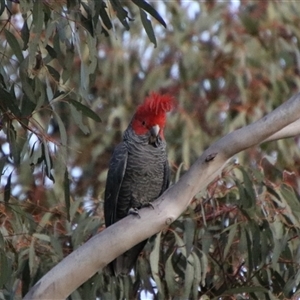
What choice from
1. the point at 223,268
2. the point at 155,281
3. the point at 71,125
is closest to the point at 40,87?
the point at 155,281

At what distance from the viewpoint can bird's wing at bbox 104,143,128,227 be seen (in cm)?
348

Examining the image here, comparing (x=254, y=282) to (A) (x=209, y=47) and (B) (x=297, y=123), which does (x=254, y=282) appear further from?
(A) (x=209, y=47)

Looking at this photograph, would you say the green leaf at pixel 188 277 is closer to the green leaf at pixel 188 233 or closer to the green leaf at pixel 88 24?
the green leaf at pixel 188 233

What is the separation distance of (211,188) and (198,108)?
1.84 meters

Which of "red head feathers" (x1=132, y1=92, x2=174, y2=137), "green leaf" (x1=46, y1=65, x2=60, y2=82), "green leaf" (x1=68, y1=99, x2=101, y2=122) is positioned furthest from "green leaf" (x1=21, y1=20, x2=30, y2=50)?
"red head feathers" (x1=132, y1=92, x2=174, y2=137)

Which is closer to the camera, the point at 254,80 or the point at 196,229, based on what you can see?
the point at 196,229

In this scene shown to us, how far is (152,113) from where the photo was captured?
3.62 m

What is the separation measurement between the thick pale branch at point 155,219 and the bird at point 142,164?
33.2 inches

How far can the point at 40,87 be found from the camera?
281 cm

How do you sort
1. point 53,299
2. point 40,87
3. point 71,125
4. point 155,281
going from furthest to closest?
point 71,125
point 155,281
point 40,87
point 53,299

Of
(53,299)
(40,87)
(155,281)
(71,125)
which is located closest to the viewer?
(53,299)

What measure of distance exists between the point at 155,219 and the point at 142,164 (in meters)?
0.98

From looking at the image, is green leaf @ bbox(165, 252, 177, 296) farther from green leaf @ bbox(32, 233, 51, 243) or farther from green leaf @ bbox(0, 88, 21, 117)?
green leaf @ bbox(0, 88, 21, 117)

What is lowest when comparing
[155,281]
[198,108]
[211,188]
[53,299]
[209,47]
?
[53,299]
